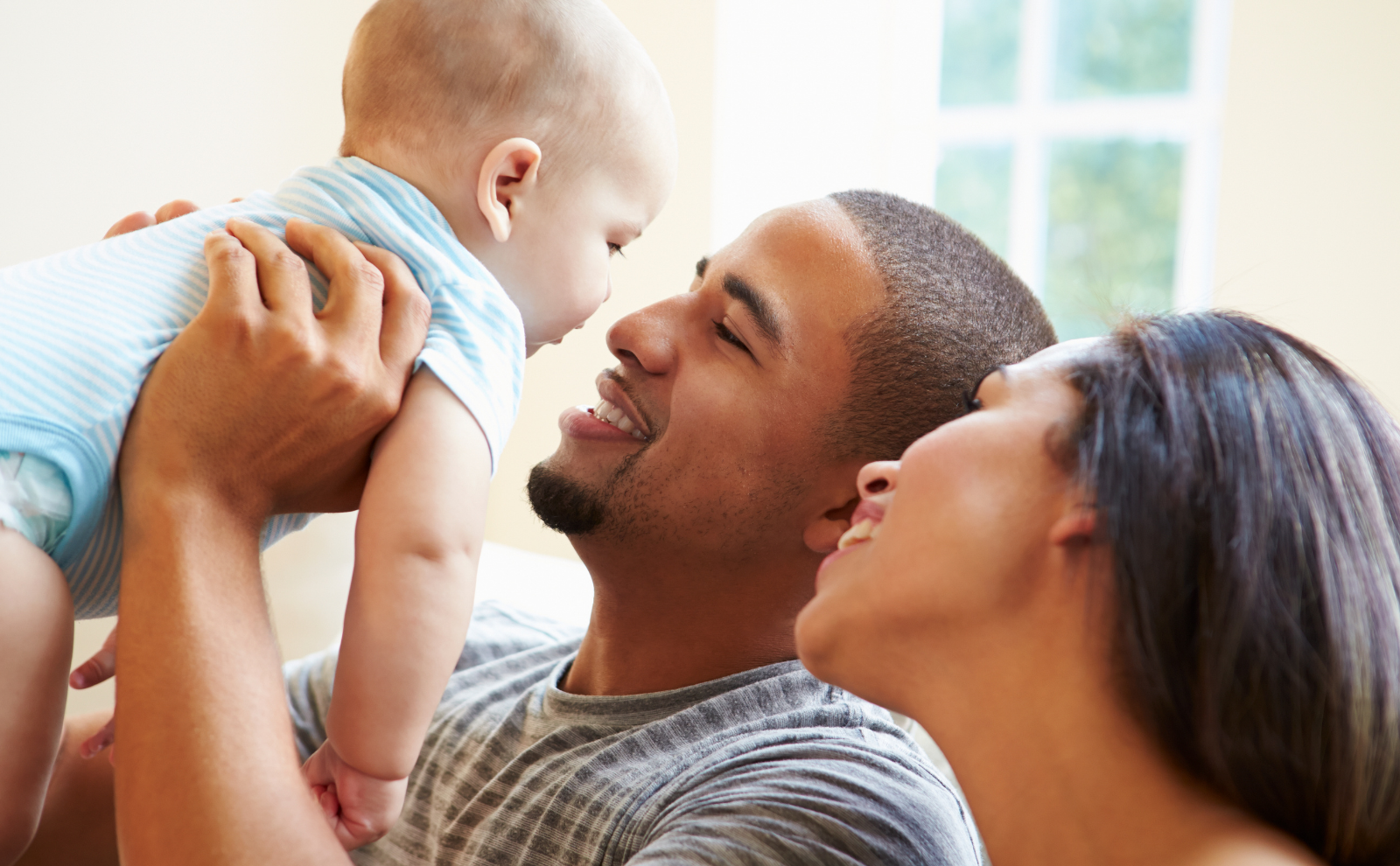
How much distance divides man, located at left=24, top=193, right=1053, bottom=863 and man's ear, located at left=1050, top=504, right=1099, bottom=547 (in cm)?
38

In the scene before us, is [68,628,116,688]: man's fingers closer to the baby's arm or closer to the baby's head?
the baby's arm

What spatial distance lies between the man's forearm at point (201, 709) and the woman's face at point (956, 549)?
0.45 metres

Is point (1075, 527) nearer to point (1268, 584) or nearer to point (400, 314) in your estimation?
point (1268, 584)

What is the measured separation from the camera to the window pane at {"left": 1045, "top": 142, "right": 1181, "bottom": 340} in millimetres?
4141

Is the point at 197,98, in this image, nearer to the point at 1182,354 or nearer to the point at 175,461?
the point at 175,461

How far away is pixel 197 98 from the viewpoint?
2268 mm

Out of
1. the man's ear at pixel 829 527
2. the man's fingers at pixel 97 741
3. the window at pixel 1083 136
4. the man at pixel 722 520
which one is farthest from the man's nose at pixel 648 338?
the window at pixel 1083 136

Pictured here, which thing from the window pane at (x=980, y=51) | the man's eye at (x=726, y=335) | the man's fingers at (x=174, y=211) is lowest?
the man's eye at (x=726, y=335)

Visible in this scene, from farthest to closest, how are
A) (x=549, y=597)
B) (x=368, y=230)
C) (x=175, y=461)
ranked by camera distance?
(x=549, y=597) → (x=368, y=230) → (x=175, y=461)

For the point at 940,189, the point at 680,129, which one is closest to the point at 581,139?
the point at 680,129

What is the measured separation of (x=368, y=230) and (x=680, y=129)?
2.22 m

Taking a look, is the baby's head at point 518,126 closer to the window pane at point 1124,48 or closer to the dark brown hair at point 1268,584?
the dark brown hair at point 1268,584

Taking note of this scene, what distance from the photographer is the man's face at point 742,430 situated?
1259 mm

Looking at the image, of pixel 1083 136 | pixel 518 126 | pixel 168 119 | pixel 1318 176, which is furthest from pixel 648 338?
pixel 1083 136
